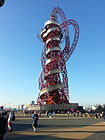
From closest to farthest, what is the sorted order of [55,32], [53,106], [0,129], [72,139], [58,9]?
[0,129] → [72,139] → [53,106] → [55,32] → [58,9]

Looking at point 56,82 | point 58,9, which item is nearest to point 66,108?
point 56,82

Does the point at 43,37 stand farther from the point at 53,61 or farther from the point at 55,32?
the point at 53,61

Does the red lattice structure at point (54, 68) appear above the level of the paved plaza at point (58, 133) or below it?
above

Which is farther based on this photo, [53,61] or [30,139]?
[53,61]

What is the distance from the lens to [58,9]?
67.9 meters

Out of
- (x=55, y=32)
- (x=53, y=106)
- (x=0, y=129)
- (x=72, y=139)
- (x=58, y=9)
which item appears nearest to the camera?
(x=0, y=129)

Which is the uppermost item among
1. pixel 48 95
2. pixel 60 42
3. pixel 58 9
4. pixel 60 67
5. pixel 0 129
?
pixel 58 9

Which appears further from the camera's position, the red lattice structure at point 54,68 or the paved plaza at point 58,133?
the red lattice structure at point 54,68

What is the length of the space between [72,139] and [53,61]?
46180 mm

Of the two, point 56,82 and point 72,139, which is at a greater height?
point 56,82

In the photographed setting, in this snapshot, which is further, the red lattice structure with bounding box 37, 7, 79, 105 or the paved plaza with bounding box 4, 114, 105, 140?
the red lattice structure with bounding box 37, 7, 79, 105

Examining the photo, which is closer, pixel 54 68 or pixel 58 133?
pixel 58 133

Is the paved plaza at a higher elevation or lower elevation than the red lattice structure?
lower

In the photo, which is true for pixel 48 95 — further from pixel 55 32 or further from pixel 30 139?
pixel 30 139
